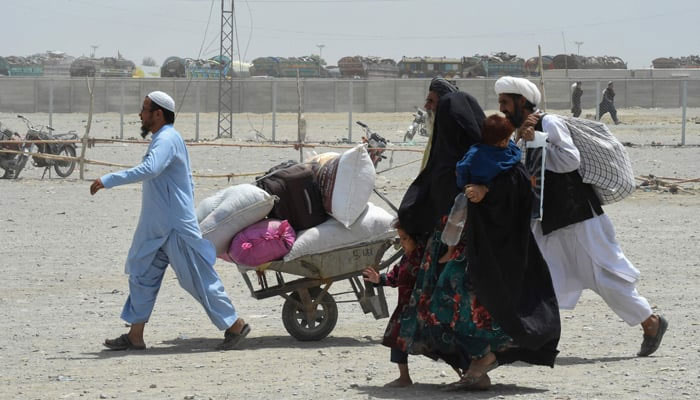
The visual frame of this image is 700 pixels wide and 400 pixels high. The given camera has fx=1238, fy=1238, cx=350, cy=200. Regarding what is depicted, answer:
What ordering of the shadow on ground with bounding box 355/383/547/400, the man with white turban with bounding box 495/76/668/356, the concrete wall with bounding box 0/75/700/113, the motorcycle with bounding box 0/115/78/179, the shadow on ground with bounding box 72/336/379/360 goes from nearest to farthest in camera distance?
the shadow on ground with bounding box 355/383/547/400, the man with white turban with bounding box 495/76/668/356, the shadow on ground with bounding box 72/336/379/360, the motorcycle with bounding box 0/115/78/179, the concrete wall with bounding box 0/75/700/113

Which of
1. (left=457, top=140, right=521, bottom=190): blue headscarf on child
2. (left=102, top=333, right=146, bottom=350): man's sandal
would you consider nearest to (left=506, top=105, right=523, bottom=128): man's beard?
(left=457, top=140, right=521, bottom=190): blue headscarf on child

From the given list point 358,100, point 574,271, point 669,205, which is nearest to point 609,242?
point 574,271

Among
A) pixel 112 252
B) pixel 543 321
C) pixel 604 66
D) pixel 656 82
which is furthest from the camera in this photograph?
pixel 604 66

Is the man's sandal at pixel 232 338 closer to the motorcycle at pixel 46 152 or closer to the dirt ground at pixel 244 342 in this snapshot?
the dirt ground at pixel 244 342

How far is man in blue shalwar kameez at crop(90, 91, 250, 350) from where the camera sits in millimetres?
7352

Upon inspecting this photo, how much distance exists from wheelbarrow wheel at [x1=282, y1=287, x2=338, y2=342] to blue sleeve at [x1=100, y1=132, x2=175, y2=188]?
129cm

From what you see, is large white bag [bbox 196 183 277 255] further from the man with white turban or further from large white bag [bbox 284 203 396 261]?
the man with white turban

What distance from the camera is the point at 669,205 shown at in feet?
54.5

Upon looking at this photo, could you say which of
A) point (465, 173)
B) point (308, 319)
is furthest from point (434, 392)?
point (308, 319)

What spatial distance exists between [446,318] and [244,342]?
93.8 inches

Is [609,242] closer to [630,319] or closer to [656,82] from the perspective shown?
[630,319]

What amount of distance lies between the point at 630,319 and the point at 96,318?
12.4 feet

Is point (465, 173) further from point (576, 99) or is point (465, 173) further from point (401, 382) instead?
point (576, 99)

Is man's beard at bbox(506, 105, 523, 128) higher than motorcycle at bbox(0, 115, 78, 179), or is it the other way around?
man's beard at bbox(506, 105, 523, 128)
